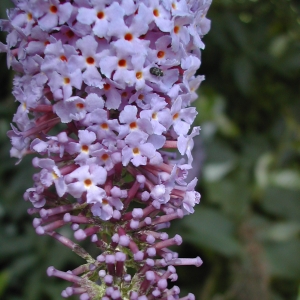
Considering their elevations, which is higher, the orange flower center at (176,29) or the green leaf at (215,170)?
the orange flower center at (176,29)

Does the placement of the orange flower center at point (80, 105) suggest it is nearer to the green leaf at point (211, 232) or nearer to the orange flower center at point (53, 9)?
the orange flower center at point (53, 9)

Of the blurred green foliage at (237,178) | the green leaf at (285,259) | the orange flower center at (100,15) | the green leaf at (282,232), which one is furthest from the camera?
the green leaf at (282,232)

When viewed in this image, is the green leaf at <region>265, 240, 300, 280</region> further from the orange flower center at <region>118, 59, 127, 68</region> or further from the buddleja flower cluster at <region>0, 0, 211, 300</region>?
the orange flower center at <region>118, 59, 127, 68</region>

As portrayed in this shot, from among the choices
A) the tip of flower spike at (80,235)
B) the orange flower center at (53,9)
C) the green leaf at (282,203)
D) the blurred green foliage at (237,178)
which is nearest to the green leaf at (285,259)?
the blurred green foliage at (237,178)

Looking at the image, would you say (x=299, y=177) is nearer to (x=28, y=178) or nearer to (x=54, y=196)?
(x=28, y=178)

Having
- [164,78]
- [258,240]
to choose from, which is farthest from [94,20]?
[258,240]

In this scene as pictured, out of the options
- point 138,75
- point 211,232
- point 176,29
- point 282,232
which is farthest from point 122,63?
point 282,232

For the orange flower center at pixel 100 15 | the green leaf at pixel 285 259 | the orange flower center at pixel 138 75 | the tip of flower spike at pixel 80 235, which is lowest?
the green leaf at pixel 285 259

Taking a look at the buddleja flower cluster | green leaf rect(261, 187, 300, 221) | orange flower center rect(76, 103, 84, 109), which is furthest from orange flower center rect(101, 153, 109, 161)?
green leaf rect(261, 187, 300, 221)
